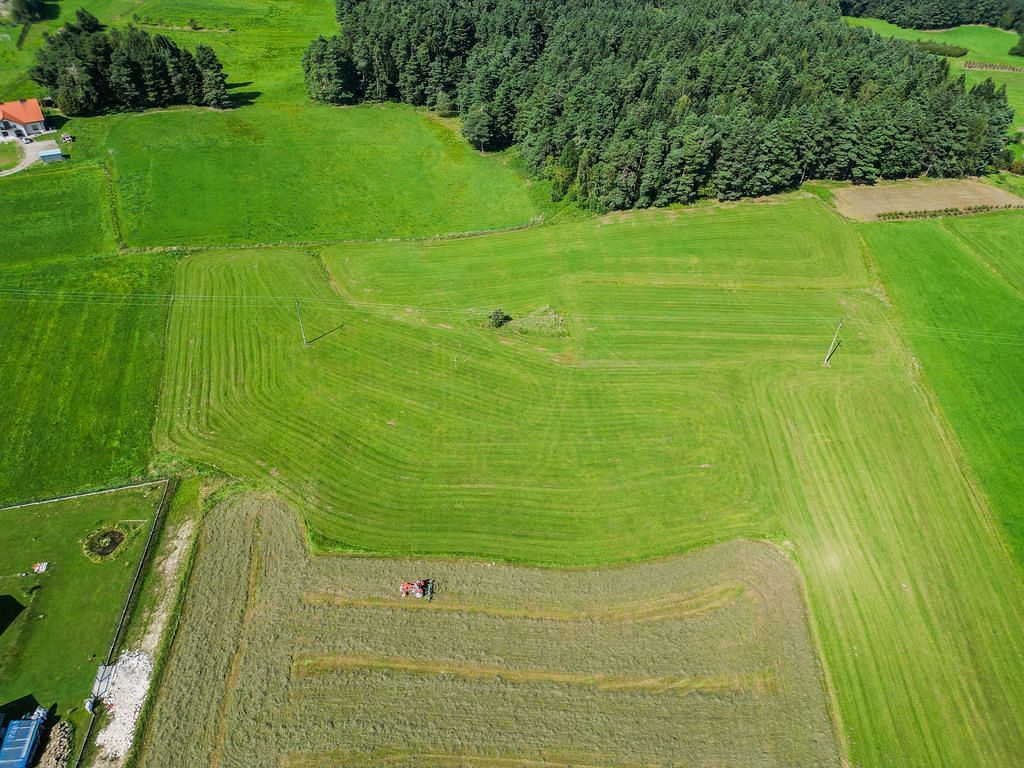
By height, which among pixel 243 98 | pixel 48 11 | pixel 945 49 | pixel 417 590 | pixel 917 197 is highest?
pixel 945 49

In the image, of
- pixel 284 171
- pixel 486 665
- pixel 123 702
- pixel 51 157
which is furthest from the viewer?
pixel 284 171

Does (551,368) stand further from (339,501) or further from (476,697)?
(476,697)

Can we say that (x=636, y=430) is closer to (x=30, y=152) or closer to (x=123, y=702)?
(x=123, y=702)

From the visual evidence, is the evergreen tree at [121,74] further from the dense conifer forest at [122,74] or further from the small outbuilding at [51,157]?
the small outbuilding at [51,157]

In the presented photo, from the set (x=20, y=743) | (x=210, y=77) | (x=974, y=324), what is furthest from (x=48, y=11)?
(x=974, y=324)

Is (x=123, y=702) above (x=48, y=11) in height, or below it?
below

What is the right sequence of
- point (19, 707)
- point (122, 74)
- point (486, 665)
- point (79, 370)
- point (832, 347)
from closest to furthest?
point (19, 707), point (486, 665), point (79, 370), point (832, 347), point (122, 74)

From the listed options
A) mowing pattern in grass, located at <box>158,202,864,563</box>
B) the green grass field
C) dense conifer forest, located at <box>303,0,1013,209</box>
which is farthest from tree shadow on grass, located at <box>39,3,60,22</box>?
mowing pattern in grass, located at <box>158,202,864,563</box>
